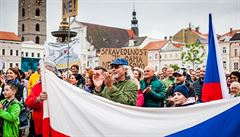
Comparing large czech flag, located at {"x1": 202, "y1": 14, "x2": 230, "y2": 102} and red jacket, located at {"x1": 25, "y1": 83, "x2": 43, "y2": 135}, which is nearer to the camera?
large czech flag, located at {"x1": 202, "y1": 14, "x2": 230, "y2": 102}

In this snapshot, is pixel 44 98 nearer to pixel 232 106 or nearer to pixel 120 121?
pixel 120 121

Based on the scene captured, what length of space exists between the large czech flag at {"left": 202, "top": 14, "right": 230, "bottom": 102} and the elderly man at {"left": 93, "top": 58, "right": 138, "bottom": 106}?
36.2 inches

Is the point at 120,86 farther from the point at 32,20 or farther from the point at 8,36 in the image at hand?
the point at 32,20

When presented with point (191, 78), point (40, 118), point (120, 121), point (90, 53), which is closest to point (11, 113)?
point (40, 118)

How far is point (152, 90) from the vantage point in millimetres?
6895

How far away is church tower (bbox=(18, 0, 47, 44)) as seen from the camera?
367ft

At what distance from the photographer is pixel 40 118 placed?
6.27m

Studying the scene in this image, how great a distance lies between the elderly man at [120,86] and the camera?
5.11 meters

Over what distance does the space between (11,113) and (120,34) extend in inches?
4305

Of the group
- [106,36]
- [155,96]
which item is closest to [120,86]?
[155,96]

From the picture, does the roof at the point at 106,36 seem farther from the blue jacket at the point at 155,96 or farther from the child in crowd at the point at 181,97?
the child in crowd at the point at 181,97

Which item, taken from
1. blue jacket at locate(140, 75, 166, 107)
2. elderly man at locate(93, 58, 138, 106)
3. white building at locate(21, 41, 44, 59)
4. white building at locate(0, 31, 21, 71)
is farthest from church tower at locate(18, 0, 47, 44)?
elderly man at locate(93, 58, 138, 106)

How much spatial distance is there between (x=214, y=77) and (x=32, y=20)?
112512mm

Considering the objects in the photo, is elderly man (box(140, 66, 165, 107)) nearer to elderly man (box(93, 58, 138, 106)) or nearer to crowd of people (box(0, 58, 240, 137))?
crowd of people (box(0, 58, 240, 137))
